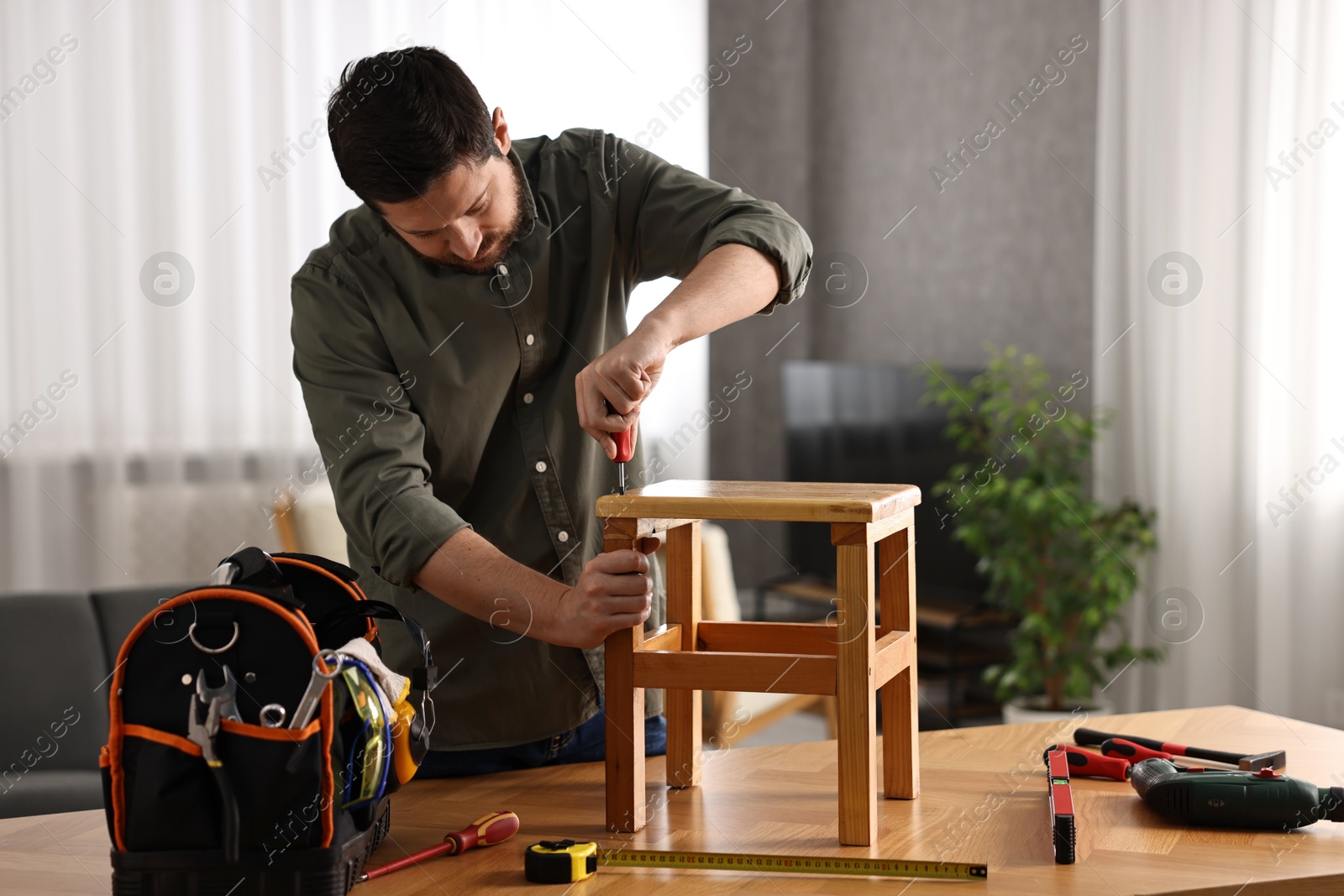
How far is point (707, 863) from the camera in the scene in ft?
3.31

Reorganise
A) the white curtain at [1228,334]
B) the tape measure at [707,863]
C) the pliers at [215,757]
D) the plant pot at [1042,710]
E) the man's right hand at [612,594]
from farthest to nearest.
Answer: the plant pot at [1042,710], the white curtain at [1228,334], the man's right hand at [612,594], the tape measure at [707,863], the pliers at [215,757]

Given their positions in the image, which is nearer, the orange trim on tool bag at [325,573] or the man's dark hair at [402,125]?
the orange trim on tool bag at [325,573]

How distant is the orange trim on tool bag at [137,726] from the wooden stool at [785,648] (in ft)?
1.03

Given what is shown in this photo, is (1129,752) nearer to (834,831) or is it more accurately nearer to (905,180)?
(834,831)

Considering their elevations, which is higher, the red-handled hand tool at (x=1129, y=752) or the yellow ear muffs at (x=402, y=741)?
the yellow ear muffs at (x=402, y=741)

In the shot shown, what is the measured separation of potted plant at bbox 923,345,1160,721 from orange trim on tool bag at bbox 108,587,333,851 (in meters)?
2.85

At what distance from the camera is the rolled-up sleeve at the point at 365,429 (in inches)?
48.2

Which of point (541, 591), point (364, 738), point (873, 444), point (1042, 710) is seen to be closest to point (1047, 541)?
point (1042, 710)

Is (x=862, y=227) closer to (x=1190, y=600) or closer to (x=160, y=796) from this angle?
(x=1190, y=600)

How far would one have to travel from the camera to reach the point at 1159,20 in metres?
3.51

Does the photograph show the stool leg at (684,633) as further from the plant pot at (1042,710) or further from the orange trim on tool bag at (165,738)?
the plant pot at (1042,710)

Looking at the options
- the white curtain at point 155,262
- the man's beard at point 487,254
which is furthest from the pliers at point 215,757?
the white curtain at point 155,262

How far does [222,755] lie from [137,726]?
7 cm

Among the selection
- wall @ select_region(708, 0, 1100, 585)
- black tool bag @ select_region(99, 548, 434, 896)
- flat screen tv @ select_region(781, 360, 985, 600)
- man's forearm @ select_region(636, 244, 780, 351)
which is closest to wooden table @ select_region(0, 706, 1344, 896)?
black tool bag @ select_region(99, 548, 434, 896)
